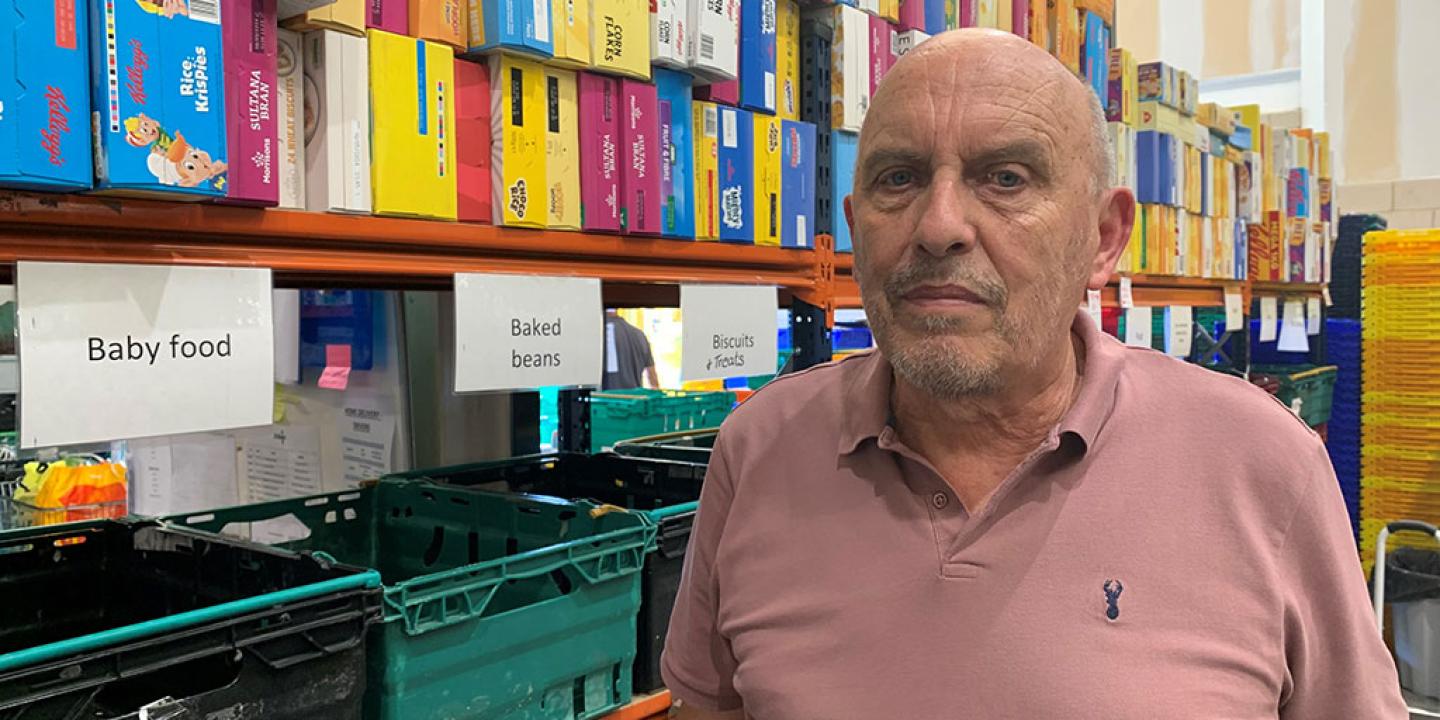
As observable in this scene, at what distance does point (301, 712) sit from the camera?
110 cm

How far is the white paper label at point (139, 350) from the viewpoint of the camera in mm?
1028

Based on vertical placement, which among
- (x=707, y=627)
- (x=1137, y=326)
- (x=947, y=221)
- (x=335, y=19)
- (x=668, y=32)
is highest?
(x=668, y=32)

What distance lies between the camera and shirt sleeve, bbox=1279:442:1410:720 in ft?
3.15

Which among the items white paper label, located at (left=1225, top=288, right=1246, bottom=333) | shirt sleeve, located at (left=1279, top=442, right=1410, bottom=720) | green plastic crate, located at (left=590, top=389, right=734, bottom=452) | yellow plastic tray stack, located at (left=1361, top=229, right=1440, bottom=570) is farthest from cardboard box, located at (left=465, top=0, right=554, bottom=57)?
yellow plastic tray stack, located at (left=1361, top=229, right=1440, bottom=570)

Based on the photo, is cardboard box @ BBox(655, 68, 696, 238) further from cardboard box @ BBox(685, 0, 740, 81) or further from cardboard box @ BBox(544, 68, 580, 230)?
cardboard box @ BBox(544, 68, 580, 230)

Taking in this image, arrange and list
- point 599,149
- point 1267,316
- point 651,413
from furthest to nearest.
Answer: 1. point 1267,316
2. point 651,413
3. point 599,149

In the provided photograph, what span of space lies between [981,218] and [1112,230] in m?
0.23

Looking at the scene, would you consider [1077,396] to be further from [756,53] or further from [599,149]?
[756,53]

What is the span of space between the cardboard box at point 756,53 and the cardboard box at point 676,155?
197 millimetres

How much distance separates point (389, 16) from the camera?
53.2 inches

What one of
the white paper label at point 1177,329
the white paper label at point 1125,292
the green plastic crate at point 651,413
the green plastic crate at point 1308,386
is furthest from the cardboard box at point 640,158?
the green plastic crate at point 1308,386

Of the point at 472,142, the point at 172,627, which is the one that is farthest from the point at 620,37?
the point at 172,627

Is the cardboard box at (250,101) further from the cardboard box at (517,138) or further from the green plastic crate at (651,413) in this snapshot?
the green plastic crate at (651,413)

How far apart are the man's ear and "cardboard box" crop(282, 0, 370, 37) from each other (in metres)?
0.91
